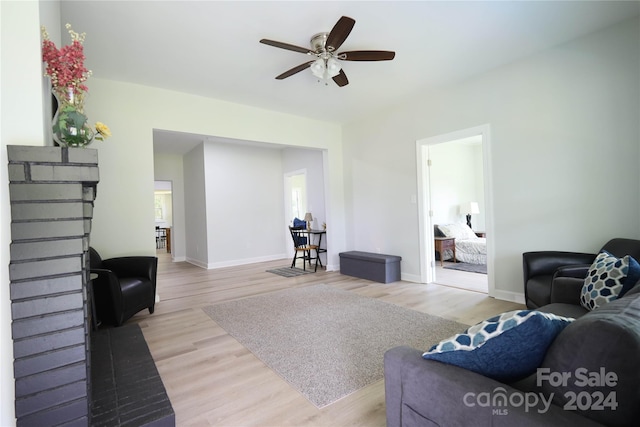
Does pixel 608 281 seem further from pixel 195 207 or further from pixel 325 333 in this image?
pixel 195 207

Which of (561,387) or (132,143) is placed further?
(132,143)

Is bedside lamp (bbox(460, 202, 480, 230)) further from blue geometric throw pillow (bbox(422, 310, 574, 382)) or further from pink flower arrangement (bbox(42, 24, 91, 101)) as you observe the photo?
pink flower arrangement (bbox(42, 24, 91, 101))

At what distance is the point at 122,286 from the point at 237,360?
5.08 feet

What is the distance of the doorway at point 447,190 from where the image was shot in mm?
4590

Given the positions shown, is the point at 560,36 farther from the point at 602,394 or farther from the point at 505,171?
the point at 602,394

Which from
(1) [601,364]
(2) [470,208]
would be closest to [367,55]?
(1) [601,364]

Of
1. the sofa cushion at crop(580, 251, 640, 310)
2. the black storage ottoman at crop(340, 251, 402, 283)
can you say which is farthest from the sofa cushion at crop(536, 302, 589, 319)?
the black storage ottoman at crop(340, 251, 402, 283)

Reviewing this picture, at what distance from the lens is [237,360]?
236cm

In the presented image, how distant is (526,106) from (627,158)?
1087 mm

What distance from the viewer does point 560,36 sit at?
119 inches

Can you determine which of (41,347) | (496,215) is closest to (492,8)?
(496,215)

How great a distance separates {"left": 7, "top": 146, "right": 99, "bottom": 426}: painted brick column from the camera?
1.21 m

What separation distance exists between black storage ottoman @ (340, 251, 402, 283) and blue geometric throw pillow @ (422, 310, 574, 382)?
12.3 feet

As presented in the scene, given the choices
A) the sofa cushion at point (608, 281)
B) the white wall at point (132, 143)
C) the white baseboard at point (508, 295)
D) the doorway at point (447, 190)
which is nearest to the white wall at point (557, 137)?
the white baseboard at point (508, 295)
